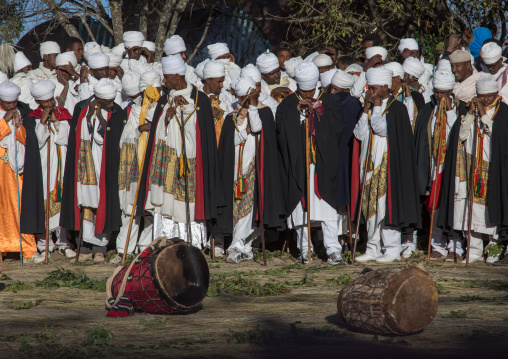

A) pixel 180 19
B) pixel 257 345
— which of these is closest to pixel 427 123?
pixel 257 345

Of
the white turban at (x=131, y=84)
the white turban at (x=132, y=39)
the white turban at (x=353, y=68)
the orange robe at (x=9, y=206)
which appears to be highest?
the white turban at (x=132, y=39)

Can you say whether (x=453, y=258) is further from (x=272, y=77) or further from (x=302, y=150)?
(x=272, y=77)

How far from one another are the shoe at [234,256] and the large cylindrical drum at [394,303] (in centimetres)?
345

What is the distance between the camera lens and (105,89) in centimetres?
891

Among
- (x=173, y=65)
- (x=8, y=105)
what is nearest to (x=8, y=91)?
(x=8, y=105)

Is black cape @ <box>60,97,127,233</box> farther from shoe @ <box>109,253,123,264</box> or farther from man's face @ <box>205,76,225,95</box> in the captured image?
man's face @ <box>205,76,225,95</box>

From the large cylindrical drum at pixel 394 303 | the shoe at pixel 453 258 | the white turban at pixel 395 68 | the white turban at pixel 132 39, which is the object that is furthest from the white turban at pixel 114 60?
the large cylindrical drum at pixel 394 303

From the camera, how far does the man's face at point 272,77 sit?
375 inches

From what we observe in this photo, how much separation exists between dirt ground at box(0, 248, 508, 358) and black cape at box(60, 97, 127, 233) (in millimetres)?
1589

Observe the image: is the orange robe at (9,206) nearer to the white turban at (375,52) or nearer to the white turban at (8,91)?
the white turban at (8,91)

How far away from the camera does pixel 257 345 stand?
15.8ft

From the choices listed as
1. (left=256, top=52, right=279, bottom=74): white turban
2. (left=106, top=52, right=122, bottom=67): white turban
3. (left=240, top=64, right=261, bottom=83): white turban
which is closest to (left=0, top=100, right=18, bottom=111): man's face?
(left=106, top=52, right=122, bottom=67): white turban

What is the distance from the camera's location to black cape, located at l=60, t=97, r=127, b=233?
8953mm

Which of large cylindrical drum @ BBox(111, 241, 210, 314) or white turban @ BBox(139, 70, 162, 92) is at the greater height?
white turban @ BBox(139, 70, 162, 92)
